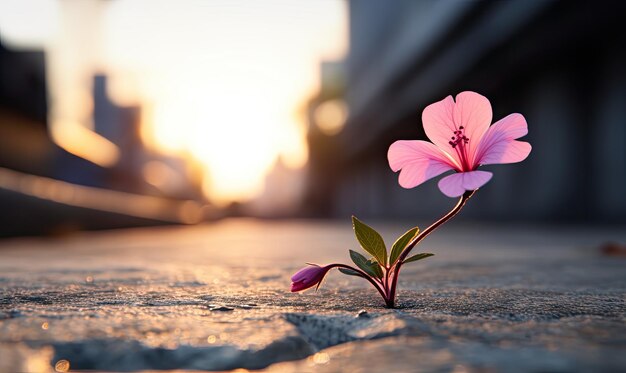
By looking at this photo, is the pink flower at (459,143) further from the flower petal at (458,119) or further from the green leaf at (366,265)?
the green leaf at (366,265)

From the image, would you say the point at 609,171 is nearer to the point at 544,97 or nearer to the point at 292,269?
the point at 544,97

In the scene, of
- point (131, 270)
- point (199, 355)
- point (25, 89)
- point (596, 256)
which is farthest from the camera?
point (25, 89)

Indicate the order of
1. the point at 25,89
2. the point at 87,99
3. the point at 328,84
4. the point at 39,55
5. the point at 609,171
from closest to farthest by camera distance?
the point at 609,171, the point at 25,89, the point at 39,55, the point at 328,84, the point at 87,99

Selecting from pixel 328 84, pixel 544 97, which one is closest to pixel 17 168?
pixel 544 97

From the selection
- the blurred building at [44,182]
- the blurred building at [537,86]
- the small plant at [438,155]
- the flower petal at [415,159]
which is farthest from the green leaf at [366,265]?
the blurred building at [537,86]

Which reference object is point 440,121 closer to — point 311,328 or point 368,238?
point 368,238
